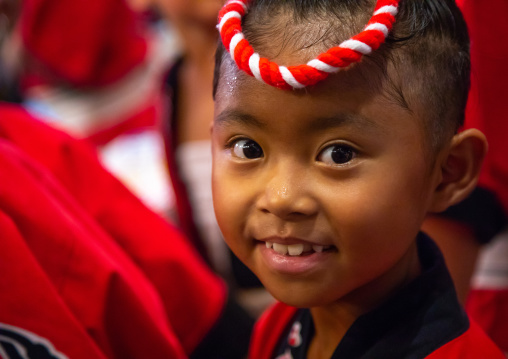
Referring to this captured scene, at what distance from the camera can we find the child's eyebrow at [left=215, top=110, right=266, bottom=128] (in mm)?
619

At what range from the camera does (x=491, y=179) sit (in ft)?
2.81

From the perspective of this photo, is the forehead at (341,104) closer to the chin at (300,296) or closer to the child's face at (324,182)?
the child's face at (324,182)

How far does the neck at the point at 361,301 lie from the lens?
27.6 inches

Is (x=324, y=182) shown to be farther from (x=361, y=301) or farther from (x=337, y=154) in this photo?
(x=361, y=301)

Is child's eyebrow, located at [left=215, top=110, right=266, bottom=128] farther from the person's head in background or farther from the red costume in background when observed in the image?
Result: the red costume in background

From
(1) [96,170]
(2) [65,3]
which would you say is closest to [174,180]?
(1) [96,170]

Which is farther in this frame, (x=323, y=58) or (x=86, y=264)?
(x=86, y=264)

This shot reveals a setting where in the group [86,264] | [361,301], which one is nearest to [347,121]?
[361,301]

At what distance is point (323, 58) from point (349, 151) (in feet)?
0.31

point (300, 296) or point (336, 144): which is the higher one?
point (336, 144)

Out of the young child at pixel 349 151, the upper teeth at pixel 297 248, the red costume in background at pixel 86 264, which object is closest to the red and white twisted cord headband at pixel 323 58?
the young child at pixel 349 151

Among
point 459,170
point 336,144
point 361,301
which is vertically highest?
point 336,144

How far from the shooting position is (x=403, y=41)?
602 millimetres

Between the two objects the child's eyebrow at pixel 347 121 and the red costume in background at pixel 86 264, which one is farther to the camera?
the red costume in background at pixel 86 264
